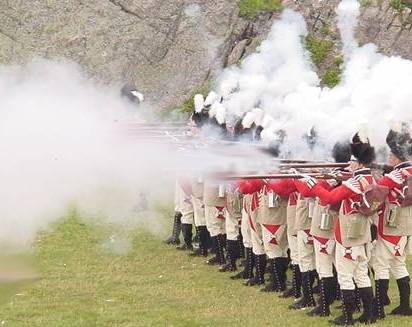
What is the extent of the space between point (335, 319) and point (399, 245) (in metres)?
1.11

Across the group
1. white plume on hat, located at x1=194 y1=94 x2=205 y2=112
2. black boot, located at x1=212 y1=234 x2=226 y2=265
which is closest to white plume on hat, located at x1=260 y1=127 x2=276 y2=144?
black boot, located at x1=212 y1=234 x2=226 y2=265

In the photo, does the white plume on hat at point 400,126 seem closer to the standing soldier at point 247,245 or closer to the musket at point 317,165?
the musket at point 317,165

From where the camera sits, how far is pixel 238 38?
86.9ft

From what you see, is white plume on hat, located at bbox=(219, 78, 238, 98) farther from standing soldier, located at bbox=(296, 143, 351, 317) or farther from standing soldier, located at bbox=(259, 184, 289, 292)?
standing soldier, located at bbox=(296, 143, 351, 317)

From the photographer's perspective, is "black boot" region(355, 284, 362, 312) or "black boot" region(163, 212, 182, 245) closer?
"black boot" region(355, 284, 362, 312)

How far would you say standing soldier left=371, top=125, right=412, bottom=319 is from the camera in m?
9.11

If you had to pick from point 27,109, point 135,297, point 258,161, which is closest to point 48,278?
point 135,297

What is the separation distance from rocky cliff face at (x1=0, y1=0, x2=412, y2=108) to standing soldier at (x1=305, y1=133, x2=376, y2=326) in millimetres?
16214

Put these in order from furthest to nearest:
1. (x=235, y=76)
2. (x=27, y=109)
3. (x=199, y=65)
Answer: (x=199, y=65)
(x=235, y=76)
(x=27, y=109)

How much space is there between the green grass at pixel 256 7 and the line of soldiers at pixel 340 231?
614 inches

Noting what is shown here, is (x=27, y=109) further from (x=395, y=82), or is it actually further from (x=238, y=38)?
(x=238, y=38)

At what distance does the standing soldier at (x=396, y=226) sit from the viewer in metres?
9.11

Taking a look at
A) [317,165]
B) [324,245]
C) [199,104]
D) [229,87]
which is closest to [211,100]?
[199,104]

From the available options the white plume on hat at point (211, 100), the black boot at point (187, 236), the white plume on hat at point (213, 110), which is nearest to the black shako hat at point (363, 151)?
the white plume on hat at point (213, 110)
